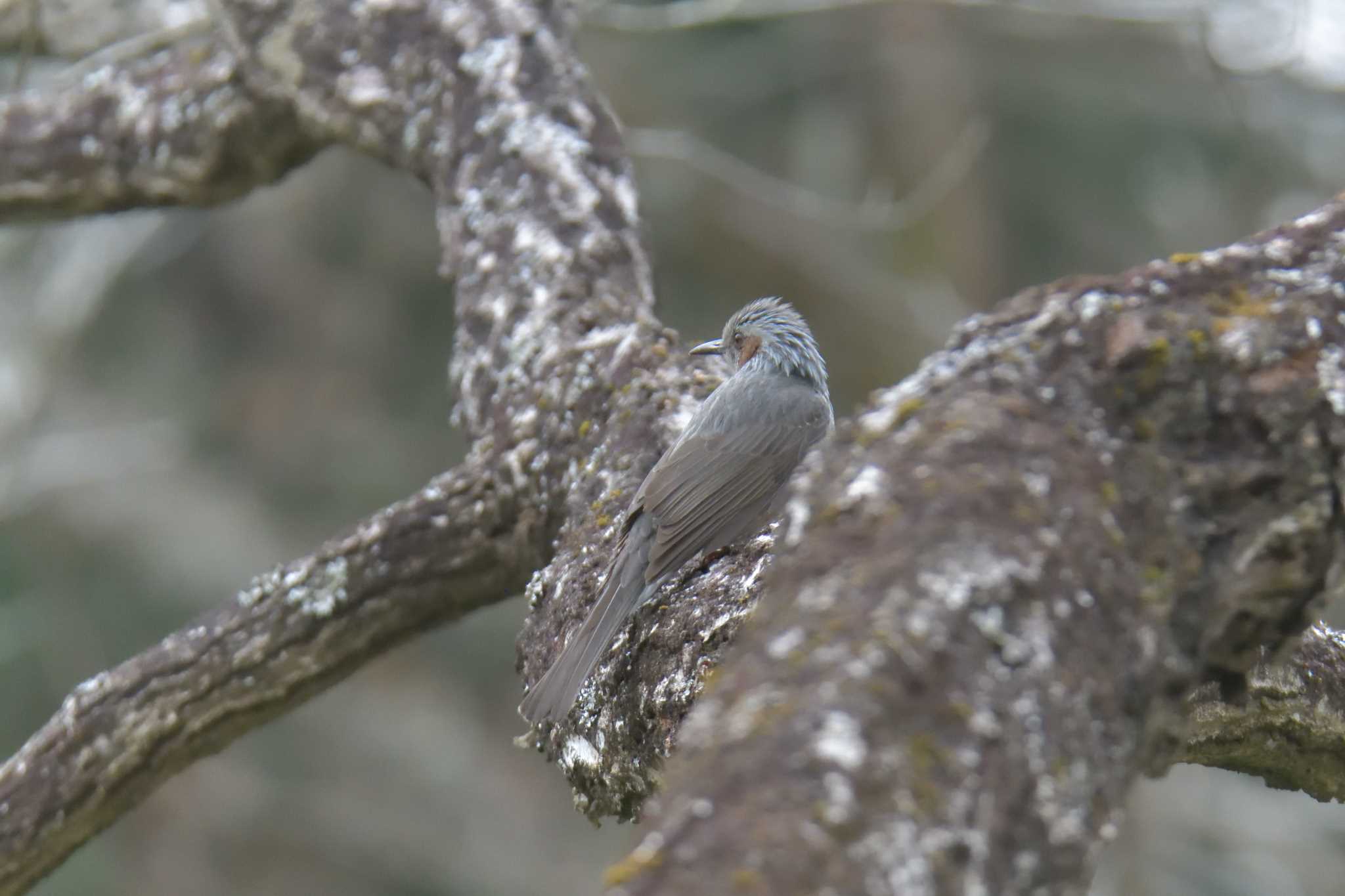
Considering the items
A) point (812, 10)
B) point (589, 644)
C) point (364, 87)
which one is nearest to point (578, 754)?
point (589, 644)

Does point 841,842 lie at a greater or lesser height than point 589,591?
greater

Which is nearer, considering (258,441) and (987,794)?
(987,794)

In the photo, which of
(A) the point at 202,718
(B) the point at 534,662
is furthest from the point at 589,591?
(A) the point at 202,718

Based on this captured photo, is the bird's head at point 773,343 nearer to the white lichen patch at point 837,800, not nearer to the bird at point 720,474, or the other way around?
the bird at point 720,474

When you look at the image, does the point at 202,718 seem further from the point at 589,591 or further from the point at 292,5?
the point at 292,5

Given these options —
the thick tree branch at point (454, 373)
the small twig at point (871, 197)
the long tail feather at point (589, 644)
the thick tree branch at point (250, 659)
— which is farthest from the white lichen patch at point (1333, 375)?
the small twig at point (871, 197)

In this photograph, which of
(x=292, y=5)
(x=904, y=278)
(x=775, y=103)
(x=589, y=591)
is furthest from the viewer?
(x=775, y=103)

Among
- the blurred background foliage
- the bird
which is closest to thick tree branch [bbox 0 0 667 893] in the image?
the bird
